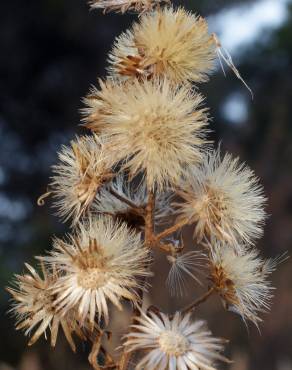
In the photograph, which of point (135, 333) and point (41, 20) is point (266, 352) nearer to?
point (41, 20)

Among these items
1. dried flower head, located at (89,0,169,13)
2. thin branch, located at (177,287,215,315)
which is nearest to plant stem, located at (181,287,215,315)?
thin branch, located at (177,287,215,315)

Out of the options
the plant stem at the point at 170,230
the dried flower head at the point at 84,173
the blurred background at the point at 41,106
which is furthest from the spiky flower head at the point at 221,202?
the blurred background at the point at 41,106

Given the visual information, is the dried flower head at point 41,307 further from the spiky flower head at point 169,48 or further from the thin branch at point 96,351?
the spiky flower head at point 169,48

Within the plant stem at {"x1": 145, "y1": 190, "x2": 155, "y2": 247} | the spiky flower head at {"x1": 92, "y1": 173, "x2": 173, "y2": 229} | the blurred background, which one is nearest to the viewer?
the plant stem at {"x1": 145, "y1": 190, "x2": 155, "y2": 247}

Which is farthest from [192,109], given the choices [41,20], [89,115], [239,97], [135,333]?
[239,97]

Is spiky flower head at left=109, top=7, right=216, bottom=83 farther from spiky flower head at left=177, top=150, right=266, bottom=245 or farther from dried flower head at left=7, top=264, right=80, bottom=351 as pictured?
dried flower head at left=7, top=264, right=80, bottom=351
